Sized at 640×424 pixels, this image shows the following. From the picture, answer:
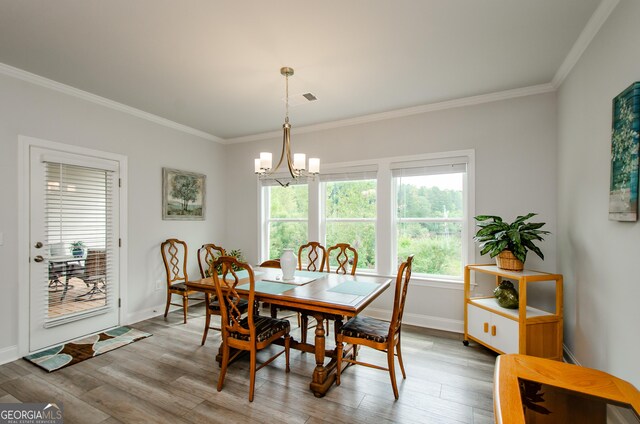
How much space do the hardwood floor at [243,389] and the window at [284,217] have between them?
2.03m

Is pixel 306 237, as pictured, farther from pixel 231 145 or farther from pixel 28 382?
pixel 28 382

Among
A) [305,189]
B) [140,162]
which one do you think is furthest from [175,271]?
[305,189]

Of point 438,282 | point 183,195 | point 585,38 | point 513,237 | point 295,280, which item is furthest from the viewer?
point 183,195

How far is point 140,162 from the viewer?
3.91m

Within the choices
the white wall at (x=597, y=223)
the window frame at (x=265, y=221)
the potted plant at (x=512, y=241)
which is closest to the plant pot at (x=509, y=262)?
the potted plant at (x=512, y=241)

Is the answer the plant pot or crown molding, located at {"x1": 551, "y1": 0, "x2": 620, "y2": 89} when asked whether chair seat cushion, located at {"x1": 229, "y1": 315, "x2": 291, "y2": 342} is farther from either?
crown molding, located at {"x1": 551, "y1": 0, "x2": 620, "y2": 89}

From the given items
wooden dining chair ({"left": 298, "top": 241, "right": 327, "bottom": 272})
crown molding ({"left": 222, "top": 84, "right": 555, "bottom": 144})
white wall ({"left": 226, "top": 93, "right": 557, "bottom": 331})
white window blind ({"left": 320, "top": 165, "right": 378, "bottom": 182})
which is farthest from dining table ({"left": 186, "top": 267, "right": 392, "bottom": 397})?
crown molding ({"left": 222, "top": 84, "right": 555, "bottom": 144})

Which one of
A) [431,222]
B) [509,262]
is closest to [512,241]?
[509,262]

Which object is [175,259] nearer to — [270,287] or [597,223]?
[270,287]

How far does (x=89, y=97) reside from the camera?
3.33 metres

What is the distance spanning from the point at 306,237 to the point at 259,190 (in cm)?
118

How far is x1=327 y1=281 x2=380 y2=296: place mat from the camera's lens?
7.90ft

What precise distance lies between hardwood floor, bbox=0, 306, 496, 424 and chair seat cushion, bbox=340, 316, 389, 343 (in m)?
0.45

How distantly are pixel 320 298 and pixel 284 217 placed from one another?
8.92 feet
